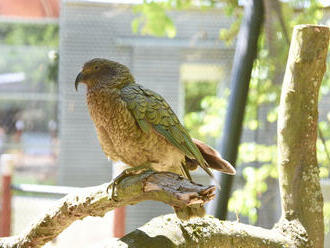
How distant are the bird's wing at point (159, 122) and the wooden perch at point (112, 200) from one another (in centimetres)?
10

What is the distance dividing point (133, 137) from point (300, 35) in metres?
0.41

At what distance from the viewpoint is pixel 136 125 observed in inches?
38.8

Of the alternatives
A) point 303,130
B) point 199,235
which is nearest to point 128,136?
point 199,235

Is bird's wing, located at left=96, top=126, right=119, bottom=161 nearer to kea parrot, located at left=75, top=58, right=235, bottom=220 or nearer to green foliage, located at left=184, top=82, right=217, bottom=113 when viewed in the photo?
kea parrot, located at left=75, top=58, right=235, bottom=220

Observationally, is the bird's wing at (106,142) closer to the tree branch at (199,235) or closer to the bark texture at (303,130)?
the tree branch at (199,235)

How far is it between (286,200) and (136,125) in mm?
381

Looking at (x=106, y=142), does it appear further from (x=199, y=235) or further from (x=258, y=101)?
(x=258, y=101)

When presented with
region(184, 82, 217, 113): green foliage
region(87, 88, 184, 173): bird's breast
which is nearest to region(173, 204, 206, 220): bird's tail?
region(87, 88, 184, 173): bird's breast

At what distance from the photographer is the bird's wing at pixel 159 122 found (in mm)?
977

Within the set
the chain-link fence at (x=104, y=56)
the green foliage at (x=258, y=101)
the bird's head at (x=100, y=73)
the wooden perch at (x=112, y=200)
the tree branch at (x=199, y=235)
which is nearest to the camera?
the wooden perch at (x=112, y=200)

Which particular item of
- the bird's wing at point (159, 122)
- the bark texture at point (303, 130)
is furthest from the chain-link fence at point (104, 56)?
the bird's wing at point (159, 122)

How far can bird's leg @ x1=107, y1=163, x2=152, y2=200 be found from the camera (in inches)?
37.2

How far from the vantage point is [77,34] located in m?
2.13

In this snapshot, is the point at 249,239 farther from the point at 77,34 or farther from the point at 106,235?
the point at 77,34
